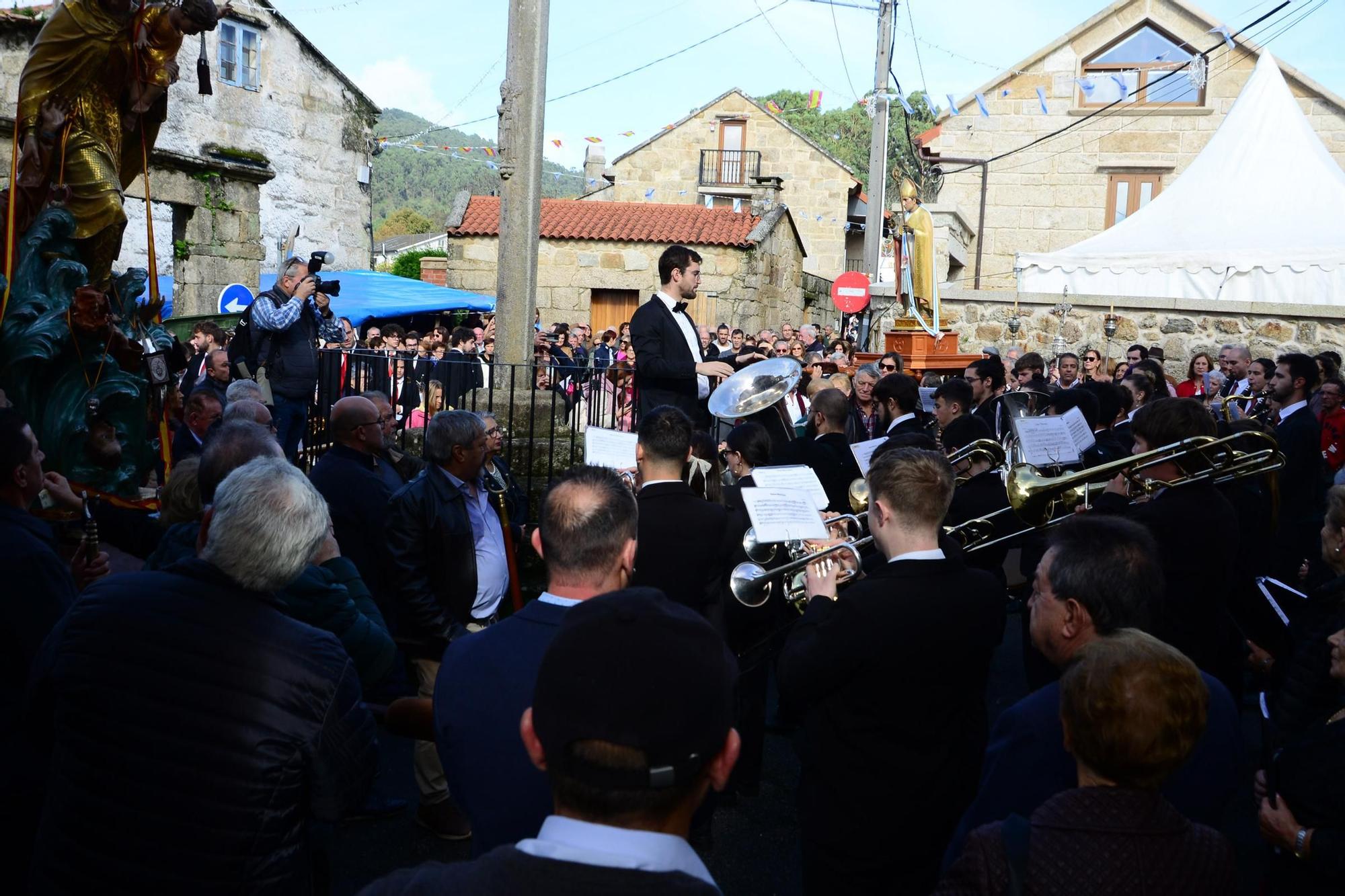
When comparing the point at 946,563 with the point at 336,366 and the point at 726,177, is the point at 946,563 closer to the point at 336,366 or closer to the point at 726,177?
the point at 336,366

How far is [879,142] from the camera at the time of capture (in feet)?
56.9

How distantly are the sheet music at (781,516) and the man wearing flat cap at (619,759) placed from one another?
1696 millimetres

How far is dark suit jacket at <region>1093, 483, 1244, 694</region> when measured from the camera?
4.08 meters

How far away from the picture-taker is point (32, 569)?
9.10 ft

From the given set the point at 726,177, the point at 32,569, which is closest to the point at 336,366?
the point at 32,569

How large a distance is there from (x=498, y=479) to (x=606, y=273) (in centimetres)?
1780

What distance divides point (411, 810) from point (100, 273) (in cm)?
269

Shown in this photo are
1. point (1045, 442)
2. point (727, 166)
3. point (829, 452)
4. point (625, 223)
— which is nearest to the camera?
point (1045, 442)

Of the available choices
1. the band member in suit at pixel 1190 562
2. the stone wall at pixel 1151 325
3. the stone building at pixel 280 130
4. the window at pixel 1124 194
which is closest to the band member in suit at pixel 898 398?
the band member in suit at pixel 1190 562

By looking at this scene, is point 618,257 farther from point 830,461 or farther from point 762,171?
point 830,461

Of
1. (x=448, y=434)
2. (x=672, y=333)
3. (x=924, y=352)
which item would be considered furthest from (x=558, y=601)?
(x=924, y=352)

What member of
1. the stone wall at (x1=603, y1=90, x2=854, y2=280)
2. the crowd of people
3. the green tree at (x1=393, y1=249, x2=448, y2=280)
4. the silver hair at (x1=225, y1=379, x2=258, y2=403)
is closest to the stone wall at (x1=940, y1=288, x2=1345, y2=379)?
the silver hair at (x1=225, y1=379, x2=258, y2=403)

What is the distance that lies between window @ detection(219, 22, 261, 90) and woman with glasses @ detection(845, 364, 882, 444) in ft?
61.8

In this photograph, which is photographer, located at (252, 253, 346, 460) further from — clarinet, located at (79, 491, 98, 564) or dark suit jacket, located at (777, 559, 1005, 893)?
dark suit jacket, located at (777, 559, 1005, 893)
